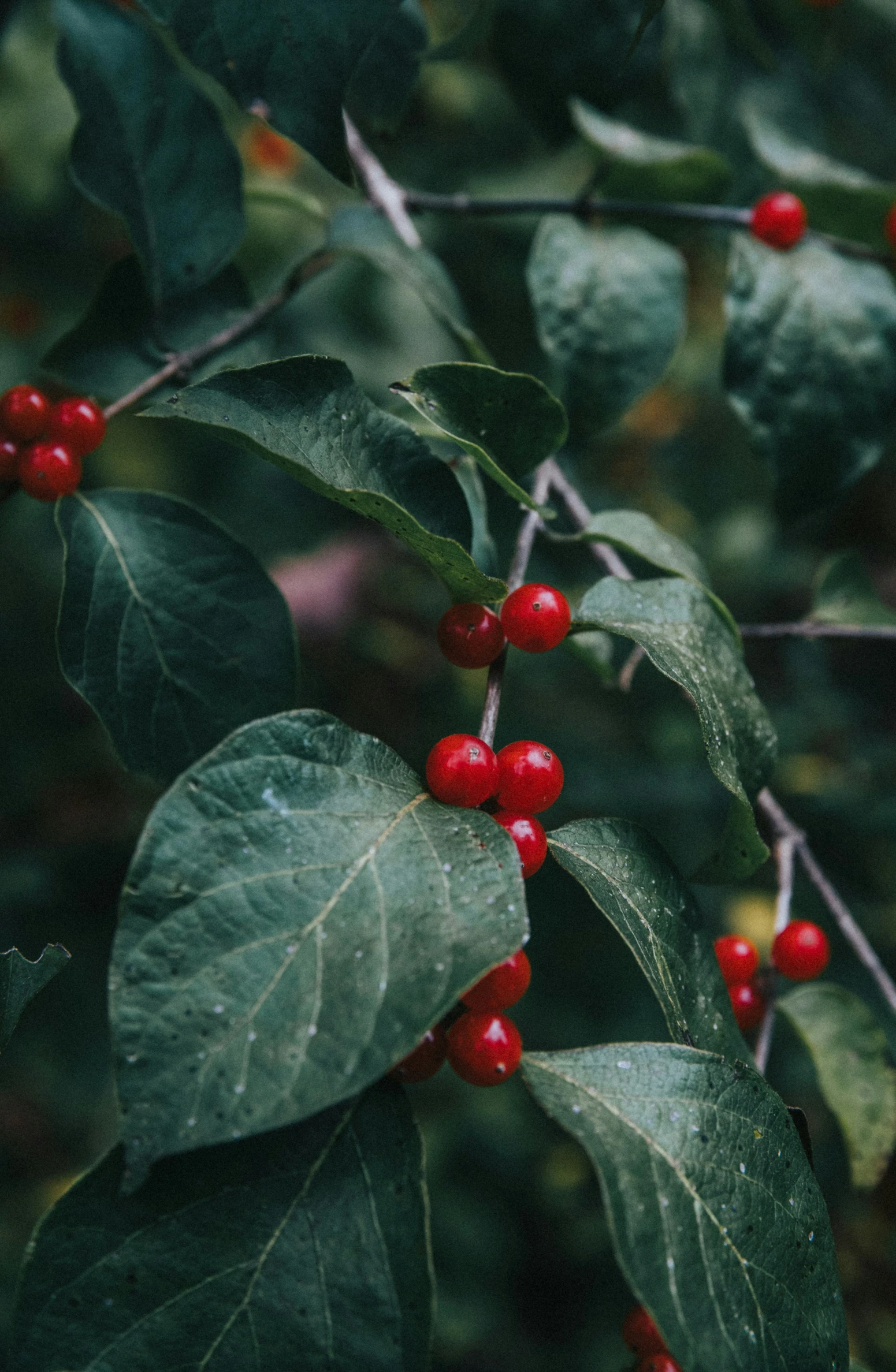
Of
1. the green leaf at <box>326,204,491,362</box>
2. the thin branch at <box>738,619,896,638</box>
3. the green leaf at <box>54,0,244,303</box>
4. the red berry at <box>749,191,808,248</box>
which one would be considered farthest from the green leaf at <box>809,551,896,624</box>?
the green leaf at <box>54,0,244,303</box>

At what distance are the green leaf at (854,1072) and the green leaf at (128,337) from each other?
2.61ft

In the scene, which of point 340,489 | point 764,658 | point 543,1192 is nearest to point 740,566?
point 764,658

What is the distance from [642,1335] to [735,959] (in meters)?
0.30

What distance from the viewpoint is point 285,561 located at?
2408 mm

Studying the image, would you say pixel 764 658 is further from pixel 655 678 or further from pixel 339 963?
pixel 339 963

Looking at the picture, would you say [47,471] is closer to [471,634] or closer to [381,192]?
[471,634]

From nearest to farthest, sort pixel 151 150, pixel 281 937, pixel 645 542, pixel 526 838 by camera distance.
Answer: pixel 281 937, pixel 526 838, pixel 645 542, pixel 151 150

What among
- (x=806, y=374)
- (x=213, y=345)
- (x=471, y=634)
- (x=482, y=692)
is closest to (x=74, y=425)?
(x=213, y=345)

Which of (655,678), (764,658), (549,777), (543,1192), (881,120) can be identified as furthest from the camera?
(764,658)

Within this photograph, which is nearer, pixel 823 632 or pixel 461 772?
pixel 461 772

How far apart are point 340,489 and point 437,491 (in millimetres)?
135

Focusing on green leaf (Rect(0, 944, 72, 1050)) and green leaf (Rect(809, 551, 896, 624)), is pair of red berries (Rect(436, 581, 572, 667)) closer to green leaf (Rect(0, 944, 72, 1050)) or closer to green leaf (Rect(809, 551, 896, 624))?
green leaf (Rect(0, 944, 72, 1050))

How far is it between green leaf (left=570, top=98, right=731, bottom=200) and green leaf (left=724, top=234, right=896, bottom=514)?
0.09 meters

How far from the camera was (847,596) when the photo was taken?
40.1 inches
